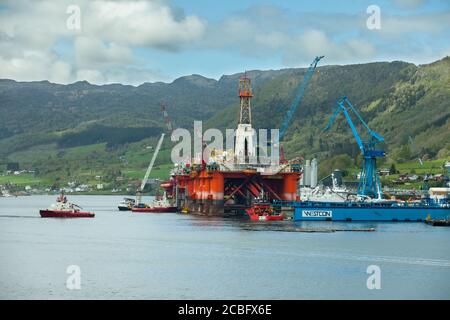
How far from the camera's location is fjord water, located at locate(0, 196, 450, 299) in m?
59.6

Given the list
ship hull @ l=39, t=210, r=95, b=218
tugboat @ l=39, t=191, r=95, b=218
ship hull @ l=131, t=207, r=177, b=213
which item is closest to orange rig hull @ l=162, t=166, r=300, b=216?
tugboat @ l=39, t=191, r=95, b=218

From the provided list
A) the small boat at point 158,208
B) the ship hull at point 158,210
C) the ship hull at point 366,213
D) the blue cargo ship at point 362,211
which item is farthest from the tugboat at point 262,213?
the small boat at point 158,208

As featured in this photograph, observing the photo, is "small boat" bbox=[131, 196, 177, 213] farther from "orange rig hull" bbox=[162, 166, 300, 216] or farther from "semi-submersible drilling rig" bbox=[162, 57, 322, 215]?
"orange rig hull" bbox=[162, 166, 300, 216]

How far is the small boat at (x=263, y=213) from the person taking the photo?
125 meters

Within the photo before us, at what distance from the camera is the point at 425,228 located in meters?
112

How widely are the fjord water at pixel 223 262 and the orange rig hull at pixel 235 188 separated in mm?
24478

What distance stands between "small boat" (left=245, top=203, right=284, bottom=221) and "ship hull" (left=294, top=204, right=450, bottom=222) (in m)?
4.64

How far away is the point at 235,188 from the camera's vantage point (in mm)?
141000

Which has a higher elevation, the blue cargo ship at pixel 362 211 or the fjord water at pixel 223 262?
the blue cargo ship at pixel 362 211

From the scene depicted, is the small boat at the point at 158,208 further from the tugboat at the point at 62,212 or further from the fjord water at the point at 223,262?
the fjord water at the point at 223,262

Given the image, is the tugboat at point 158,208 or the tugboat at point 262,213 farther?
the tugboat at point 158,208

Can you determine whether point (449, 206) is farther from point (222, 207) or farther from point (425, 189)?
point (425, 189)

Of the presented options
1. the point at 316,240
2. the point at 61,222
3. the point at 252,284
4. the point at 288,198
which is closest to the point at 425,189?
the point at 288,198
